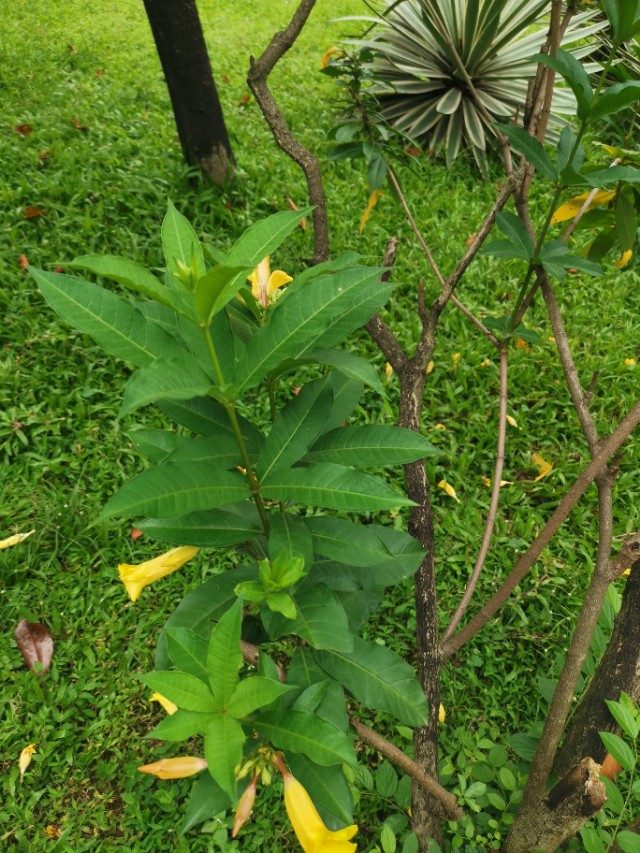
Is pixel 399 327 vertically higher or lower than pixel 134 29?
lower

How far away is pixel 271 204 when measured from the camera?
3375mm

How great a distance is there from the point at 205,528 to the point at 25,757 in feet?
4.15

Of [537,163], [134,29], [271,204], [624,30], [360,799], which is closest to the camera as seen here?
[624,30]

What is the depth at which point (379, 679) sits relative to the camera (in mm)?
1070

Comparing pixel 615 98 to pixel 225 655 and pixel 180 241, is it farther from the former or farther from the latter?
pixel 225 655

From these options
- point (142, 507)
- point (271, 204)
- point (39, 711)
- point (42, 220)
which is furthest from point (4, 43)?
point (142, 507)

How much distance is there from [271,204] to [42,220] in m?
1.11

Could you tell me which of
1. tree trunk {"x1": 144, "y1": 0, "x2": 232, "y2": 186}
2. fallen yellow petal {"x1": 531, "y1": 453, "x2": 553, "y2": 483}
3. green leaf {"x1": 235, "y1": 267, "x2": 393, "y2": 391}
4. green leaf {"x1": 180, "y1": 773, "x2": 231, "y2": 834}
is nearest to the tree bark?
green leaf {"x1": 180, "y1": 773, "x2": 231, "y2": 834}

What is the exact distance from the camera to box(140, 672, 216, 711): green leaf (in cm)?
78

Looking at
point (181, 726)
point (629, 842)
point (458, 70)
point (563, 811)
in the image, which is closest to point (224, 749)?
point (181, 726)

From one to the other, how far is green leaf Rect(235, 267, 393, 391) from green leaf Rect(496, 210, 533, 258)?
0.69 m

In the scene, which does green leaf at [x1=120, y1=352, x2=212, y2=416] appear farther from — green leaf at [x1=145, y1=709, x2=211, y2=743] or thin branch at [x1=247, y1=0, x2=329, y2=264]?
thin branch at [x1=247, y1=0, x2=329, y2=264]

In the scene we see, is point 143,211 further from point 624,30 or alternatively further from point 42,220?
point 624,30

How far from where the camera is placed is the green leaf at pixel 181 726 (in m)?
0.77
